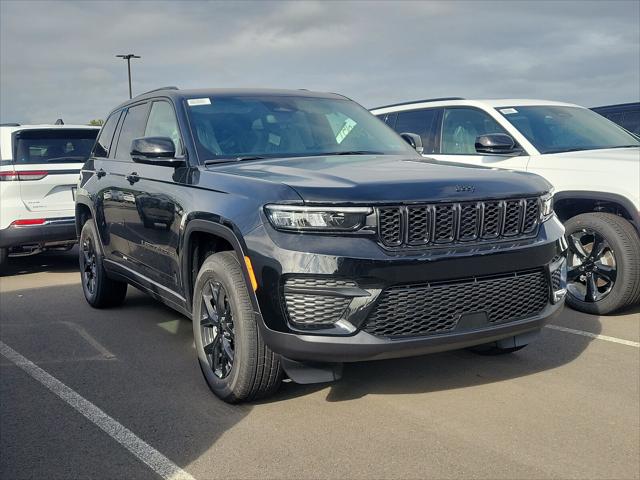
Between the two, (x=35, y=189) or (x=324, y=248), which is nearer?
(x=324, y=248)

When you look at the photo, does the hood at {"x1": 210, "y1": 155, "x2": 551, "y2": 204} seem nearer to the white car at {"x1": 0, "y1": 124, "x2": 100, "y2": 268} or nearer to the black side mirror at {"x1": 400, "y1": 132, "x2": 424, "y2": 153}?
the black side mirror at {"x1": 400, "y1": 132, "x2": 424, "y2": 153}

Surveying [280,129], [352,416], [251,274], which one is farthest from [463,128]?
[251,274]

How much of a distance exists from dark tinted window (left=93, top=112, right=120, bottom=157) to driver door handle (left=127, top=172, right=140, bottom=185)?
3.48 ft

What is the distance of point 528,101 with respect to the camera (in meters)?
7.33

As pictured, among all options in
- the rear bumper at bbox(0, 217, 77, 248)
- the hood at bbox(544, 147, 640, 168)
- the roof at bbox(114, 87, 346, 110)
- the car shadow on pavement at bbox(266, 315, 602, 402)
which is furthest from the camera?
the rear bumper at bbox(0, 217, 77, 248)

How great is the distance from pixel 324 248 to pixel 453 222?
2.25 ft

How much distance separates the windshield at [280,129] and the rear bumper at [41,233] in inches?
168

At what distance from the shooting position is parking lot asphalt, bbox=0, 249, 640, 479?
336 cm

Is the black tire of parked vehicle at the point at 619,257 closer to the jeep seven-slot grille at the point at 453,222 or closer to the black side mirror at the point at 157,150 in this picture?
the jeep seven-slot grille at the point at 453,222

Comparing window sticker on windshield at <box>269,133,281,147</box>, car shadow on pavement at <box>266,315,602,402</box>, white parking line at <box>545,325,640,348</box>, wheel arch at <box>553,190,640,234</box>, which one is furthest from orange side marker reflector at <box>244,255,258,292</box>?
wheel arch at <box>553,190,640,234</box>

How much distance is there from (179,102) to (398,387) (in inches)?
94.1

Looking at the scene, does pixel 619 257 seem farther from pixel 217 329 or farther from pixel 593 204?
pixel 217 329

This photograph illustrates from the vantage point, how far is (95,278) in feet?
21.7

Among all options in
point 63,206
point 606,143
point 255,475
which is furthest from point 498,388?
point 63,206
